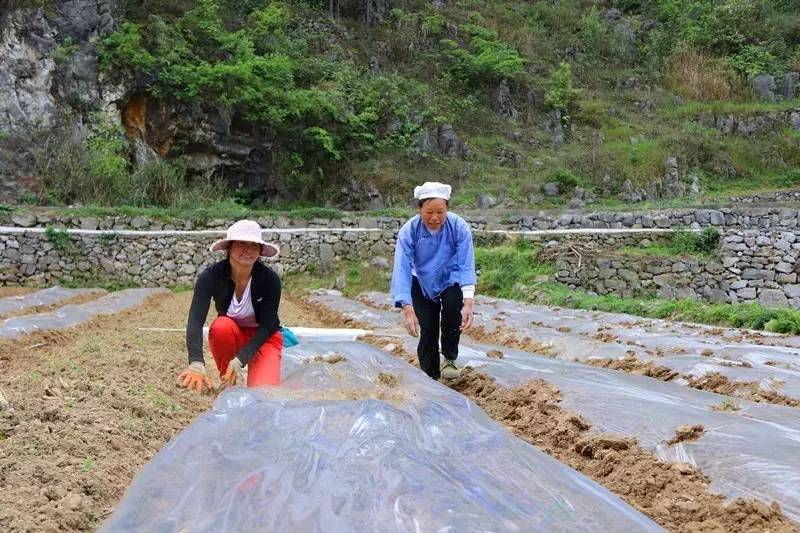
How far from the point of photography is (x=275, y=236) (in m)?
15.5

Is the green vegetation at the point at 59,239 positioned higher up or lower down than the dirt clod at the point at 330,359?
lower down

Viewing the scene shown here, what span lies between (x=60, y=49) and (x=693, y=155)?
1804cm

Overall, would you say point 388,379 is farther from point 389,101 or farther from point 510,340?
point 389,101

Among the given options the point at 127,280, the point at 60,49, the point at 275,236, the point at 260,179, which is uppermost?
the point at 60,49

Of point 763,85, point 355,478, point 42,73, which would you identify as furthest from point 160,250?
point 763,85

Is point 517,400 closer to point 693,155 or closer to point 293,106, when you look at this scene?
point 293,106

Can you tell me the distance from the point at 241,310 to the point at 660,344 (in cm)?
339

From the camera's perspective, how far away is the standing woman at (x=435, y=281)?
3.91m

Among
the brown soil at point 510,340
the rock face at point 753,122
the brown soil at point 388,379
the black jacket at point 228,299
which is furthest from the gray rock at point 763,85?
the black jacket at point 228,299

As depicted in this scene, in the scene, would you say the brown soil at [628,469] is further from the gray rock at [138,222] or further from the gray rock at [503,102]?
the gray rock at [503,102]

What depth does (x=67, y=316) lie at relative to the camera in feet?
26.3

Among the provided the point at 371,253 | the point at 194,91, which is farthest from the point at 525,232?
the point at 194,91

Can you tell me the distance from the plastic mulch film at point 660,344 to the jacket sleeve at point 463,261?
1.42 m

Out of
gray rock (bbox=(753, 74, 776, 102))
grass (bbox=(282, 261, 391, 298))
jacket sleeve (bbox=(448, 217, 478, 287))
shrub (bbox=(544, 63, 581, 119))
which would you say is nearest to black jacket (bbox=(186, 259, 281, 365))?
jacket sleeve (bbox=(448, 217, 478, 287))
